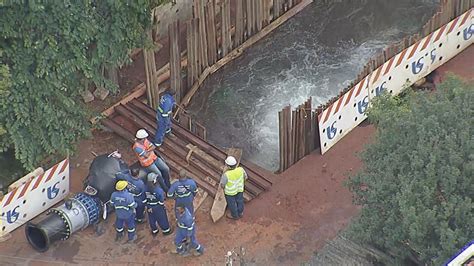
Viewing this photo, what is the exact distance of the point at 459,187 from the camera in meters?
11.1

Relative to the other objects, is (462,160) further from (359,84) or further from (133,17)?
(133,17)

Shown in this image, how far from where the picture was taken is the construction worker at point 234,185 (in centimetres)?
1388

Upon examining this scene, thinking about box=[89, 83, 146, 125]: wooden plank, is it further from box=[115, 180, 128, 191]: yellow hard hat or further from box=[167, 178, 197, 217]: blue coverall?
box=[167, 178, 197, 217]: blue coverall

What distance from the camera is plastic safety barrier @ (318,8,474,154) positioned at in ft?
51.8

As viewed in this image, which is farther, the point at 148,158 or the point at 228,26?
the point at 228,26

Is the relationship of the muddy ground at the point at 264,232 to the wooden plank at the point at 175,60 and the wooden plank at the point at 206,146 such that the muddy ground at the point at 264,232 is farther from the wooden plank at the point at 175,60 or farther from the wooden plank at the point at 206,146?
the wooden plank at the point at 175,60

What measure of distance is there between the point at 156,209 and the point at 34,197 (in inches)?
95.6

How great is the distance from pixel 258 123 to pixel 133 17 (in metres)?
5.03

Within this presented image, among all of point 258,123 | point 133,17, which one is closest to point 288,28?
point 258,123

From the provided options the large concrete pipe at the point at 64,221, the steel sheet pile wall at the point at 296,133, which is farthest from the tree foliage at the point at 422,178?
the large concrete pipe at the point at 64,221

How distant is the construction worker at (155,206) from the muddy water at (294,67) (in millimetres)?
3691

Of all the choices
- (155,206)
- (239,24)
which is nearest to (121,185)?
(155,206)

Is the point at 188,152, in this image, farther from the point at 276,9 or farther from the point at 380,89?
the point at 276,9

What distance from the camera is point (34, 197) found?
47.1 feet
